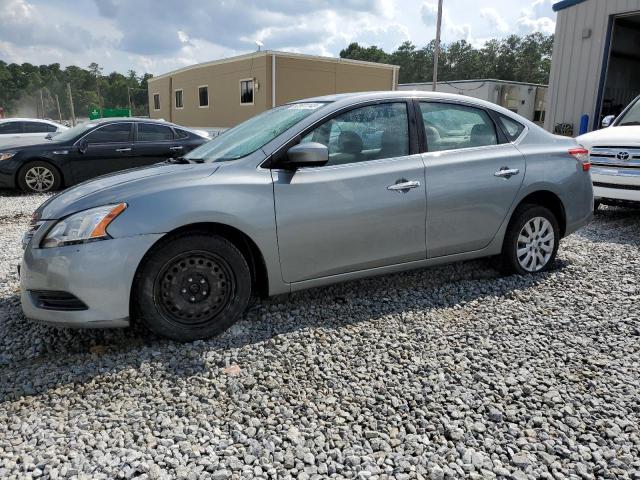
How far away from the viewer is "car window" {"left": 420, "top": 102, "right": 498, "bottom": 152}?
159 inches

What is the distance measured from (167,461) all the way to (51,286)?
135 centimetres

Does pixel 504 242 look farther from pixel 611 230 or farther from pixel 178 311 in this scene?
pixel 611 230

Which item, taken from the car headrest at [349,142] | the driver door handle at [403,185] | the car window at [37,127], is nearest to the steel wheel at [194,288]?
the car headrest at [349,142]

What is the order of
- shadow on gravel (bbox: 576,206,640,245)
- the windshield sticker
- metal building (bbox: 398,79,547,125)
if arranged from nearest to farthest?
the windshield sticker, shadow on gravel (bbox: 576,206,640,245), metal building (bbox: 398,79,547,125)

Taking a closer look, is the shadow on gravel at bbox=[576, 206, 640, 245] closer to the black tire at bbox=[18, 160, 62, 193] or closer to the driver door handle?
the driver door handle

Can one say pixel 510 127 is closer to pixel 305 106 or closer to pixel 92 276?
pixel 305 106

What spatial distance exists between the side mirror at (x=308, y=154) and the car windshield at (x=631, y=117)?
253 inches

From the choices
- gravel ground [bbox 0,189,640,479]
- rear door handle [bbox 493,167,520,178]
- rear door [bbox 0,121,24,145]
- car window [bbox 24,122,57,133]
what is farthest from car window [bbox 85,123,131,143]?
rear door handle [bbox 493,167,520,178]

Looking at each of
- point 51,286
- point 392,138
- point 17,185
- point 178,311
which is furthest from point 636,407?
point 17,185

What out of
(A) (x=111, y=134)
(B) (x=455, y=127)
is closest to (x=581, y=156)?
(B) (x=455, y=127)

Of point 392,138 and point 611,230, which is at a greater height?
point 392,138

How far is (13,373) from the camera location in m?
2.97

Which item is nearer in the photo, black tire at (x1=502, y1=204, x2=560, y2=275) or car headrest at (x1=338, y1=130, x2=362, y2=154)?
car headrest at (x1=338, y1=130, x2=362, y2=154)

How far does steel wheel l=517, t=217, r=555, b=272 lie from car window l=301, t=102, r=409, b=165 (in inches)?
57.1
